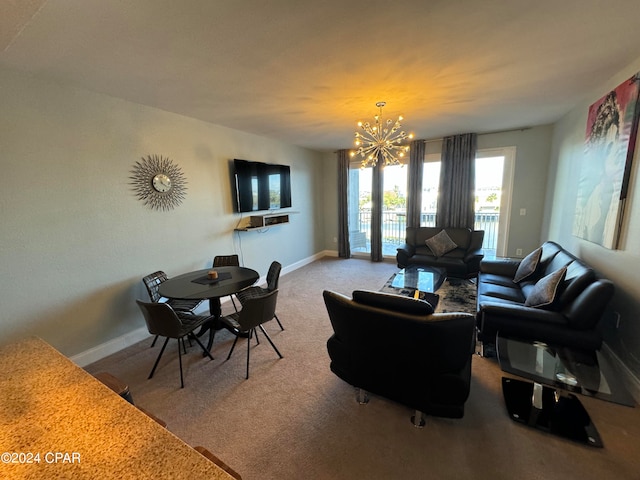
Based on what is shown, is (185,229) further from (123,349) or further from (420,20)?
(420,20)

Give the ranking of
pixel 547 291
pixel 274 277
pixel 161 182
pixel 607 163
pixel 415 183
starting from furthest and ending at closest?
pixel 415 183, pixel 161 182, pixel 274 277, pixel 607 163, pixel 547 291

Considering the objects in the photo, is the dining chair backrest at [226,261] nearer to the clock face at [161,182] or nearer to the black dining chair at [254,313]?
the clock face at [161,182]

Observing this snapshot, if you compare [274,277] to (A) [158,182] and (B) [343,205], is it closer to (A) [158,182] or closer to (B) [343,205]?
(A) [158,182]

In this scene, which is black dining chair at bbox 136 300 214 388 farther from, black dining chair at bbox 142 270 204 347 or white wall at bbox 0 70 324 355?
white wall at bbox 0 70 324 355

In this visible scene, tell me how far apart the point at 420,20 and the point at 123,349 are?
3905 millimetres

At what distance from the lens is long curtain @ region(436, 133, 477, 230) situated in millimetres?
4859

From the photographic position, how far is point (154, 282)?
9.46ft

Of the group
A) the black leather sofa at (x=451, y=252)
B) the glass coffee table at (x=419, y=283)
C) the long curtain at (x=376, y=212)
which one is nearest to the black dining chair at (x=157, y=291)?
the glass coffee table at (x=419, y=283)

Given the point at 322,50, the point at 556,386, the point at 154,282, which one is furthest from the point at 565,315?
the point at 154,282

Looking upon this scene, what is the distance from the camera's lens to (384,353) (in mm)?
1748

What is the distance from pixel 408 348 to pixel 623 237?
7.42 ft

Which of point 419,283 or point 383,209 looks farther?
point 383,209

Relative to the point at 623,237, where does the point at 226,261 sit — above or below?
below

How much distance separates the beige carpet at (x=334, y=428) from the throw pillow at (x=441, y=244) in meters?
2.47
